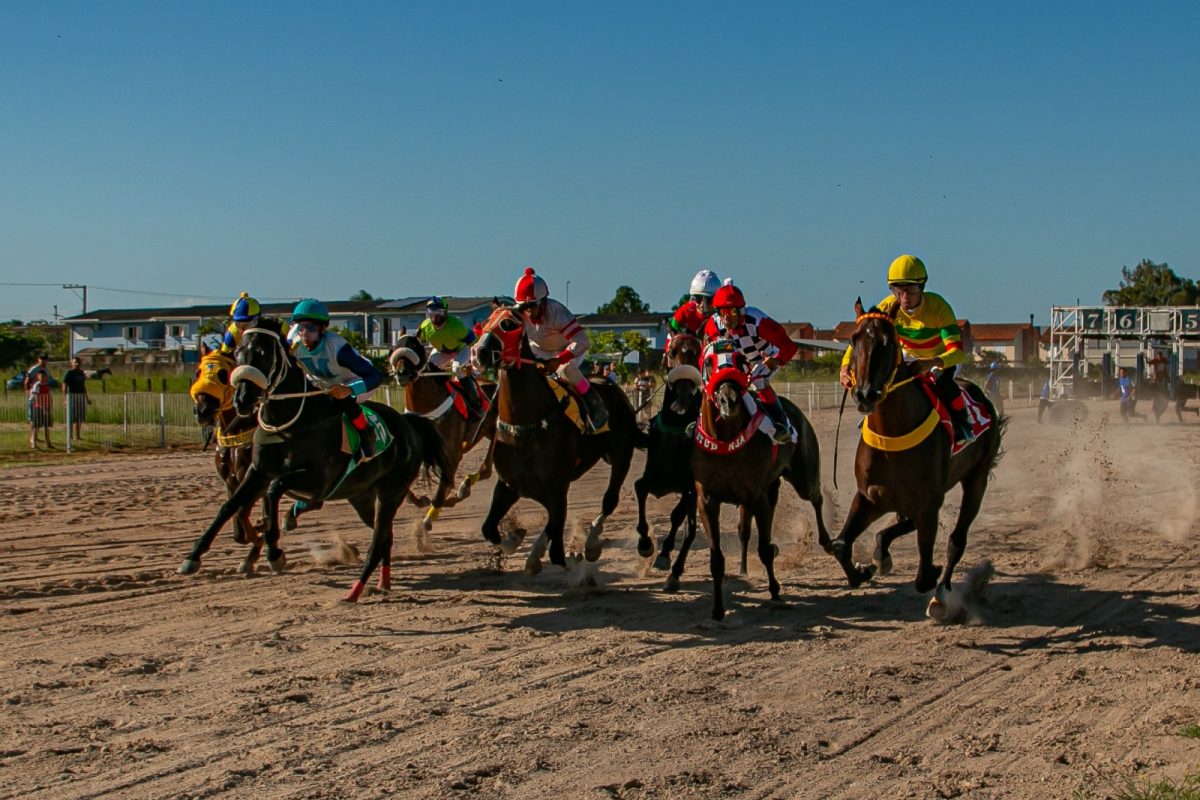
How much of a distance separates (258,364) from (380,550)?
5.77ft

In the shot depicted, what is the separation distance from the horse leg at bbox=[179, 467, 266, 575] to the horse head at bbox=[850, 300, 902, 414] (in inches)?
174

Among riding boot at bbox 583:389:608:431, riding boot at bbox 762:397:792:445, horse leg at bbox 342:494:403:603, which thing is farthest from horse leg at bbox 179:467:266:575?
riding boot at bbox 762:397:792:445

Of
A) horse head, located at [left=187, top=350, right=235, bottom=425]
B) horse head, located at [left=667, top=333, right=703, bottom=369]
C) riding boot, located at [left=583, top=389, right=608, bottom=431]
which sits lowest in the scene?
riding boot, located at [left=583, top=389, right=608, bottom=431]

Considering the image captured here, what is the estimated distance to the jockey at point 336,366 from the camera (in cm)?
969

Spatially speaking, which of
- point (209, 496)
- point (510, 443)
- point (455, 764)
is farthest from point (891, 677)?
point (209, 496)

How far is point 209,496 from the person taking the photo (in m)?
17.5

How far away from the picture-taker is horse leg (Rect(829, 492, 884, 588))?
9.45 m

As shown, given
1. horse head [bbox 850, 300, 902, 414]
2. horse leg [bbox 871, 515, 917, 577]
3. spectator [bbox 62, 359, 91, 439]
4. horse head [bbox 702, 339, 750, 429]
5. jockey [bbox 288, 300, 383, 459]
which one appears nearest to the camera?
horse head [bbox 850, 300, 902, 414]

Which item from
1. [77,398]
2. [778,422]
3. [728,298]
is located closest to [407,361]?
[728,298]

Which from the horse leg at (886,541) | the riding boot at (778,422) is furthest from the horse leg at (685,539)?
the horse leg at (886,541)

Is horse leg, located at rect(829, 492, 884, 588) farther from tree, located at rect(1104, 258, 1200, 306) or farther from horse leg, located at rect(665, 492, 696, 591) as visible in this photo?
tree, located at rect(1104, 258, 1200, 306)

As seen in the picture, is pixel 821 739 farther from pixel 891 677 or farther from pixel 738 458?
pixel 738 458

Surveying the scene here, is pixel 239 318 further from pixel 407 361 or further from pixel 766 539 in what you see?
pixel 766 539

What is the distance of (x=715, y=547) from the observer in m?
8.96
